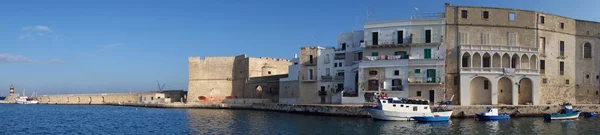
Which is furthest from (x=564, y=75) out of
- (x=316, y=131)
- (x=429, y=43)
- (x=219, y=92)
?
(x=219, y=92)

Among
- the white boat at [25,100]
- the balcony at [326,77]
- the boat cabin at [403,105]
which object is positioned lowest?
the white boat at [25,100]

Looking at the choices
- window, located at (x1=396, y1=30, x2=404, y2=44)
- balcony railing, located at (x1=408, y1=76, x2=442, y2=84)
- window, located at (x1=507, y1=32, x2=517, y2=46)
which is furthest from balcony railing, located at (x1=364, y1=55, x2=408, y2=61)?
window, located at (x1=507, y1=32, x2=517, y2=46)

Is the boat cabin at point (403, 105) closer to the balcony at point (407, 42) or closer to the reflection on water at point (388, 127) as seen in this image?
the reflection on water at point (388, 127)

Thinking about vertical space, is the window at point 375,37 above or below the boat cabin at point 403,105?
above

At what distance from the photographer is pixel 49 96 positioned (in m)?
98.4

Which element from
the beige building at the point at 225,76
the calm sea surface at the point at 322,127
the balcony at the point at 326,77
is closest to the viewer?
the calm sea surface at the point at 322,127

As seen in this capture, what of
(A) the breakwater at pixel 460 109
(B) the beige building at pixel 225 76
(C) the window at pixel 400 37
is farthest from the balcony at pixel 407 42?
(B) the beige building at pixel 225 76

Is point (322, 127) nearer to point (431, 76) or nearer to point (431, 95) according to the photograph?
point (431, 76)

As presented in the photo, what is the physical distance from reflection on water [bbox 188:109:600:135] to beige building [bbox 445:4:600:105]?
592cm

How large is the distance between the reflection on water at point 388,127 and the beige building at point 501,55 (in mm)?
5916

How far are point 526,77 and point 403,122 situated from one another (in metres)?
14.9

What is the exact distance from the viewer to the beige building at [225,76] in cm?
6644

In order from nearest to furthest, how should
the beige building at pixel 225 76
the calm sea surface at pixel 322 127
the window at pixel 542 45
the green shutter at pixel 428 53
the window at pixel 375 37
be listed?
the calm sea surface at pixel 322 127, the green shutter at pixel 428 53, the window at pixel 375 37, the window at pixel 542 45, the beige building at pixel 225 76

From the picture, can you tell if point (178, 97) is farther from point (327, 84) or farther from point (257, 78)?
point (327, 84)
